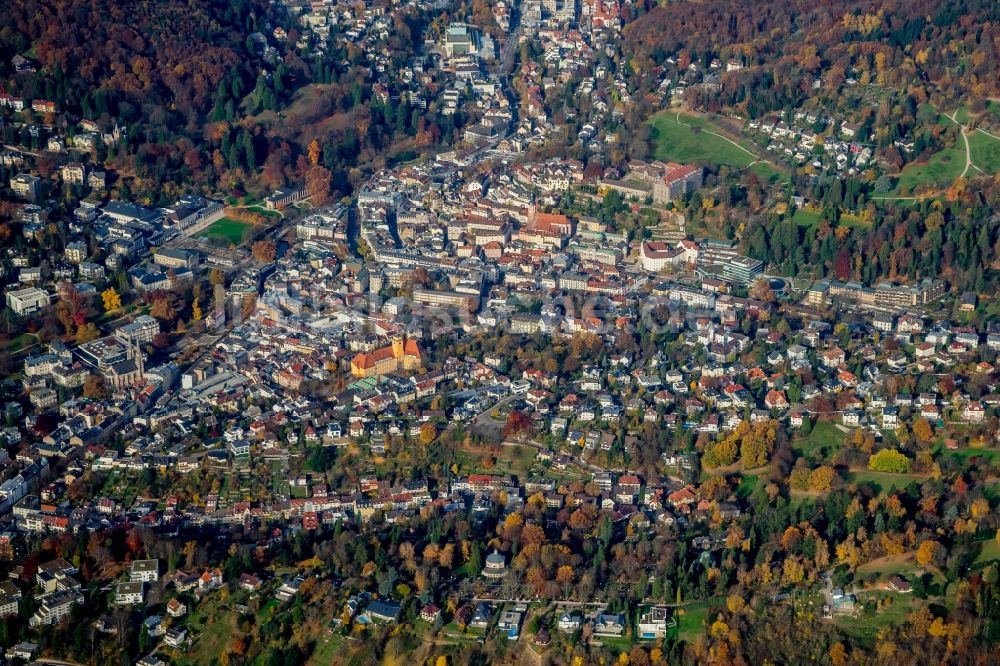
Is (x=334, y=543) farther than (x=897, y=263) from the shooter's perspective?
No

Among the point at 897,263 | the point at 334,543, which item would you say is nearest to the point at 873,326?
the point at 897,263

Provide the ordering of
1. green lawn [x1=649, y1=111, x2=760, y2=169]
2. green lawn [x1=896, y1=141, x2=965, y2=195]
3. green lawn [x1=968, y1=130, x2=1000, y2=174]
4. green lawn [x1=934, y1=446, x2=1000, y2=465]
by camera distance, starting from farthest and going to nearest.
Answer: green lawn [x1=649, y1=111, x2=760, y2=169] < green lawn [x1=968, y1=130, x2=1000, y2=174] < green lawn [x1=896, y1=141, x2=965, y2=195] < green lawn [x1=934, y1=446, x2=1000, y2=465]

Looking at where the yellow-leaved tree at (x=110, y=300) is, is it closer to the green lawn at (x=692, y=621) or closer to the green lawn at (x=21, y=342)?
the green lawn at (x=21, y=342)

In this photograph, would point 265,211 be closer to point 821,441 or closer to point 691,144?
point 691,144

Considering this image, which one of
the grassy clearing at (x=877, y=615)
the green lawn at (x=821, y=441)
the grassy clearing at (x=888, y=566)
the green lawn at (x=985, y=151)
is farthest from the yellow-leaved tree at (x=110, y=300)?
the green lawn at (x=985, y=151)

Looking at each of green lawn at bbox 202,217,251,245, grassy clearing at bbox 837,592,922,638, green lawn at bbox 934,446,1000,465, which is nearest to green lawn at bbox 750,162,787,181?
green lawn at bbox 934,446,1000,465

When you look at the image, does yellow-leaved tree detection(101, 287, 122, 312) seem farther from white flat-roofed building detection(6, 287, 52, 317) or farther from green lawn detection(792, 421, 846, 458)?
green lawn detection(792, 421, 846, 458)

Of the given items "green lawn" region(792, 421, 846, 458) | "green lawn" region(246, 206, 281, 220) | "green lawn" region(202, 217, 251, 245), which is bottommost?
"green lawn" region(792, 421, 846, 458)

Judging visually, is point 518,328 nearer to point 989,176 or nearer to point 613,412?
point 613,412
